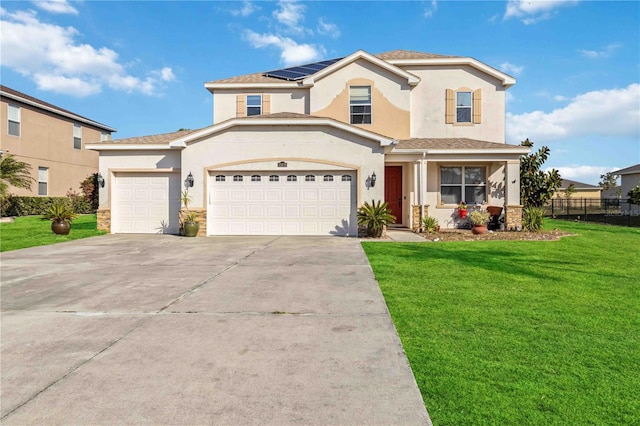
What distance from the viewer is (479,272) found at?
23.9ft

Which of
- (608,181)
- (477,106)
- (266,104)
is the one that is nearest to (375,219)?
(266,104)

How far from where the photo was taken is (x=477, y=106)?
56.5 ft

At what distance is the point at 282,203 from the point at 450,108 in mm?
9599

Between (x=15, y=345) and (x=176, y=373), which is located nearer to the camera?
(x=176, y=373)

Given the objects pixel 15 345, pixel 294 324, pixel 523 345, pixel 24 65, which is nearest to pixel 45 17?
pixel 24 65

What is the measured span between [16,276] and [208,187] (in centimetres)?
734

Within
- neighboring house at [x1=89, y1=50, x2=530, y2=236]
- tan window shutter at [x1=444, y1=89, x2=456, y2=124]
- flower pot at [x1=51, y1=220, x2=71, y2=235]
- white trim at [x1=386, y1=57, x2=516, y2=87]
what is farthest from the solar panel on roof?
flower pot at [x1=51, y1=220, x2=71, y2=235]

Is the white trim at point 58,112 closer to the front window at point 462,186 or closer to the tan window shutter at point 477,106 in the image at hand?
the front window at point 462,186

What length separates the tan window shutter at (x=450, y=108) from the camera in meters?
17.2

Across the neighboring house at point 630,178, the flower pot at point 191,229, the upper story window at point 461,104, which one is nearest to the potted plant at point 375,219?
the flower pot at point 191,229

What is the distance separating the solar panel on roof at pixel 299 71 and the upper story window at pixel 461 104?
19.2 feet

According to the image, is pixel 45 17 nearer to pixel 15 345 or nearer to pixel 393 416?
pixel 15 345

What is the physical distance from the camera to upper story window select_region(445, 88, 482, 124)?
677 inches

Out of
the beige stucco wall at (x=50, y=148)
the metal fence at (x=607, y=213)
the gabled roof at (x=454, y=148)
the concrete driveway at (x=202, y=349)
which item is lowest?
the concrete driveway at (x=202, y=349)
